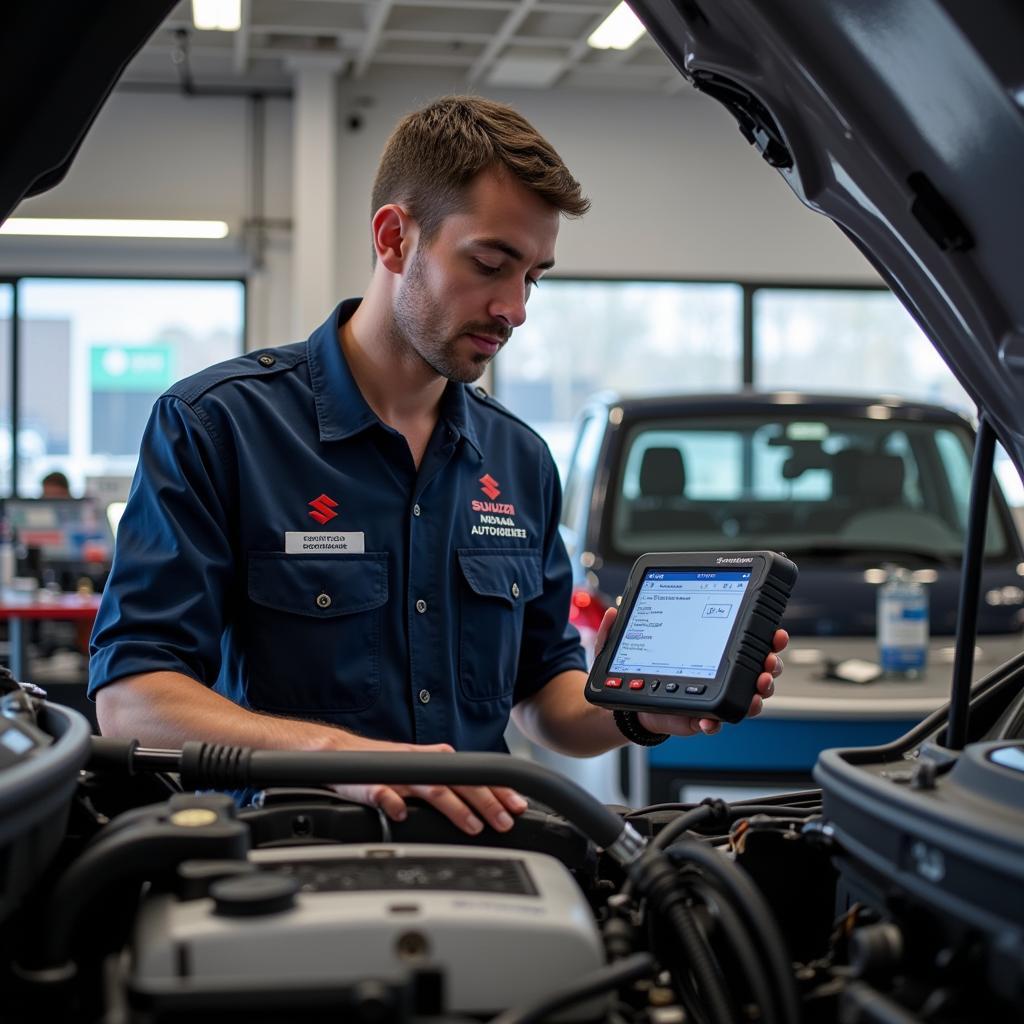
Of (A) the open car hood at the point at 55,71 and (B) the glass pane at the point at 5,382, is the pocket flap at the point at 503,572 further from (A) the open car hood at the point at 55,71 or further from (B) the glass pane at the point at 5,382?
(B) the glass pane at the point at 5,382

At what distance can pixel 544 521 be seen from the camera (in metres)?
2.19

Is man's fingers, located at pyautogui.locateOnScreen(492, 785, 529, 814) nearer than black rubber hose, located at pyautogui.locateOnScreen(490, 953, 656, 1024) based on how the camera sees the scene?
No

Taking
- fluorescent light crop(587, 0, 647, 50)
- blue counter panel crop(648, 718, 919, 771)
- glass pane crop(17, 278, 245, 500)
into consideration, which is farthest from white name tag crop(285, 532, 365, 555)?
glass pane crop(17, 278, 245, 500)

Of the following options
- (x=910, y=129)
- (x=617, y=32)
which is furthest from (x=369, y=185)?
(x=910, y=129)

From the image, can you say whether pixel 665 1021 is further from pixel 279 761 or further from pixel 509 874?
pixel 279 761

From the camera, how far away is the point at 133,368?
33.9 ft

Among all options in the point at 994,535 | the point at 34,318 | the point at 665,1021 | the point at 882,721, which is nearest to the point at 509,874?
the point at 665,1021

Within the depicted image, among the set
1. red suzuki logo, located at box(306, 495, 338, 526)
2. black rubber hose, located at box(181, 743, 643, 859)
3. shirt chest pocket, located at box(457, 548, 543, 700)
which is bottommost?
black rubber hose, located at box(181, 743, 643, 859)

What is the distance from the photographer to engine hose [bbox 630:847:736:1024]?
886mm

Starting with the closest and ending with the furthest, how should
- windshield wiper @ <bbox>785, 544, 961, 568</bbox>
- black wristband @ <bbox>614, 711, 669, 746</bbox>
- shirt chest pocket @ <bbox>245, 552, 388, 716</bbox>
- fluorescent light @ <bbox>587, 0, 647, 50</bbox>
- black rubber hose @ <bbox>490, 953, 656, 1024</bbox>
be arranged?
black rubber hose @ <bbox>490, 953, 656, 1024</bbox>
black wristband @ <bbox>614, 711, 669, 746</bbox>
shirt chest pocket @ <bbox>245, 552, 388, 716</bbox>
windshield wiper @ <bbox>785, 544, 961, 568</bbox>
fluorescent light @ <bbox>587, 0, 647, 50</bbox>

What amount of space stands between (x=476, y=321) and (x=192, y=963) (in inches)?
47.3

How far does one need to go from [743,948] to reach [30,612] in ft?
19.2

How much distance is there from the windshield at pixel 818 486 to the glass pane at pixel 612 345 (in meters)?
5.82

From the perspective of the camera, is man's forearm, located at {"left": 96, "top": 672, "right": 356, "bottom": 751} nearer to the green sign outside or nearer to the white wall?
the white wall
